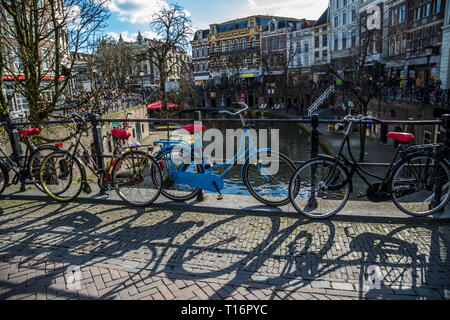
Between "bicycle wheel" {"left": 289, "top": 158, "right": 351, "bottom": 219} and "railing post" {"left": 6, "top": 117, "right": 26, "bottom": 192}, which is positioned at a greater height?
"railing post" {"left": 6, "top": 117, "right": 26, "bottom": 192}

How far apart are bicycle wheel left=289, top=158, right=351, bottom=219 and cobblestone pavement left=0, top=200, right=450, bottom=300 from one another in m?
0.20

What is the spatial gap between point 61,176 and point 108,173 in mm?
796

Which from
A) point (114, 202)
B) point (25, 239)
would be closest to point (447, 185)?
point (114, 202)

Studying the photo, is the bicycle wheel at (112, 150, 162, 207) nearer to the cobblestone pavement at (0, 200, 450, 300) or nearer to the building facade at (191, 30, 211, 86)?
the cobblestone pavement at (0, 200, 450, 300)

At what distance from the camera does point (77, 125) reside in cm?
532

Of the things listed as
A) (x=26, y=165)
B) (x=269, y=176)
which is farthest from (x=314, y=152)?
(x=26, y=165)

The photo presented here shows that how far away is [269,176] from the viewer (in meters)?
4.89

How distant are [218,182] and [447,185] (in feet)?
9.54

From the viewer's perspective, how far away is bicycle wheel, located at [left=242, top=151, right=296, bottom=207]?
4.68 meters

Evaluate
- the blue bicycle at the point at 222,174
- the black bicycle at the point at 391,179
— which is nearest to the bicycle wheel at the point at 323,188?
the black bicycle at the point at 391,179

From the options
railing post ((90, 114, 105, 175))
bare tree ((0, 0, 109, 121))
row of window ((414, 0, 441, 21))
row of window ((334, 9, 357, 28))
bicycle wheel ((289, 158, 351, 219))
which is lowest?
bicycle wheel ((289, 158, 351, 219))

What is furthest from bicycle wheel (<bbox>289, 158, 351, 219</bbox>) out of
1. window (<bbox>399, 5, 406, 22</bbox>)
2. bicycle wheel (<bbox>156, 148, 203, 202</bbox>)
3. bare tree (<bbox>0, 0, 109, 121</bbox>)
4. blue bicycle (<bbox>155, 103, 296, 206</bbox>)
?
window (<bbox>399, 5, 406, 22</bbox>)

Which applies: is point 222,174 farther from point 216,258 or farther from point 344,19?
point 344,19
